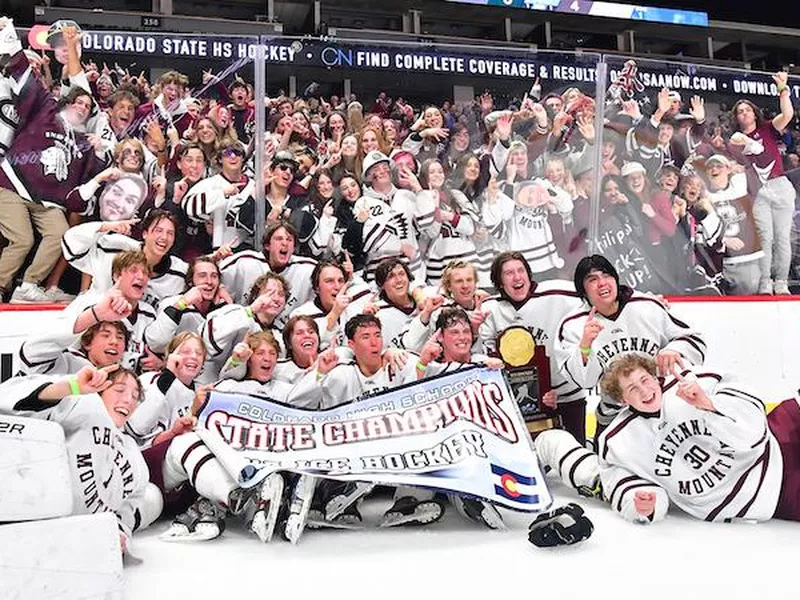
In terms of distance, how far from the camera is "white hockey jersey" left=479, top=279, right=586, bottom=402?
3047 millimetres

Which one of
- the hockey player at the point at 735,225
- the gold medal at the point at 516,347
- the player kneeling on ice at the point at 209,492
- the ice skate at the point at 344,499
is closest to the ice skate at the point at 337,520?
the ice skate at the point at 344,499

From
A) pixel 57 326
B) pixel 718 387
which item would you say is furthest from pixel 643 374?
pixel 57 326

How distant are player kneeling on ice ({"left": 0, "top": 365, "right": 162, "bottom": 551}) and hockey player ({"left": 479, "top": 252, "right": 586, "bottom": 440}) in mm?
1572

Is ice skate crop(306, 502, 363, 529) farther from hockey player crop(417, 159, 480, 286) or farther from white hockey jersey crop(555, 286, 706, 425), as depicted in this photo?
hockey player crop(417, 159, 480, 286)

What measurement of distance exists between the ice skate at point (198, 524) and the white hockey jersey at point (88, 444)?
14 centimetres

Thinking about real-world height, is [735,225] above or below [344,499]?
above

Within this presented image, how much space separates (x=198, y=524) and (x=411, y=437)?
0.71 meters

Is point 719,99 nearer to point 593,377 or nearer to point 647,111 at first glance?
point 647,111

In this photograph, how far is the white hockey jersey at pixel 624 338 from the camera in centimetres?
274

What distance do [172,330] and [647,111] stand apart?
3156 millimetres

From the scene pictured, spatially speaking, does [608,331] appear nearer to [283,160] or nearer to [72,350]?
[283,160]

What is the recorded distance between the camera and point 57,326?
98.0 inches

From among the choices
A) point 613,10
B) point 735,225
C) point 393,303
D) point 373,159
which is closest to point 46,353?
point 393,303

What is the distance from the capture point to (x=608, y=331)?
111 inches
